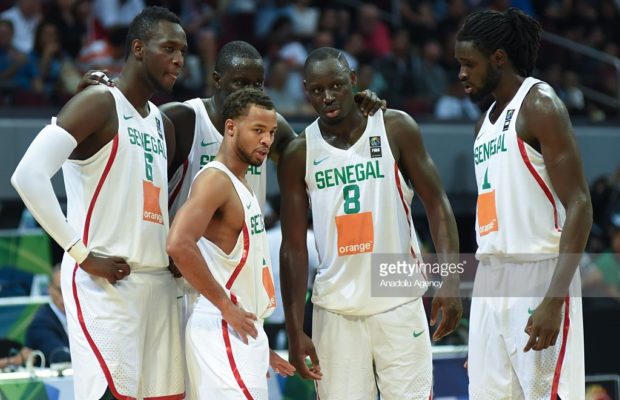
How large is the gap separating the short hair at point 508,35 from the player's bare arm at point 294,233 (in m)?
1.10

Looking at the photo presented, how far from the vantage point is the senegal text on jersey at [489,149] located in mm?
5059

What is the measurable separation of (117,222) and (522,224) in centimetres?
198

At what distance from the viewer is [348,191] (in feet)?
17.9

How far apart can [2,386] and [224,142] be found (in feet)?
6.97

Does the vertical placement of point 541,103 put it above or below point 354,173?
above

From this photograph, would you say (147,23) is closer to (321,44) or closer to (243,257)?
(243,257)

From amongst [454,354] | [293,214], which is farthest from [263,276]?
[454,354]

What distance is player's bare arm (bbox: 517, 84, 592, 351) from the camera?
4730mm

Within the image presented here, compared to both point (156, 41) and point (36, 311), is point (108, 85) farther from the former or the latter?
point (36, 311)

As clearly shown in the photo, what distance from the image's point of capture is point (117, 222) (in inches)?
194

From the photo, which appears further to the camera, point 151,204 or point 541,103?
point 151,204

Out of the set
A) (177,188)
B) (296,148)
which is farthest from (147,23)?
(296,148)

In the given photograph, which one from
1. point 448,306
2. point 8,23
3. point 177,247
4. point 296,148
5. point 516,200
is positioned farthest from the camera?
point 8,23

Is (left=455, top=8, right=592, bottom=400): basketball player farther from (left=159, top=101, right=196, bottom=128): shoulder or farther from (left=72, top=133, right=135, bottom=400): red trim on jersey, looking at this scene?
(left=72, top=133, right=135, bottom=400): red trim on jersey
